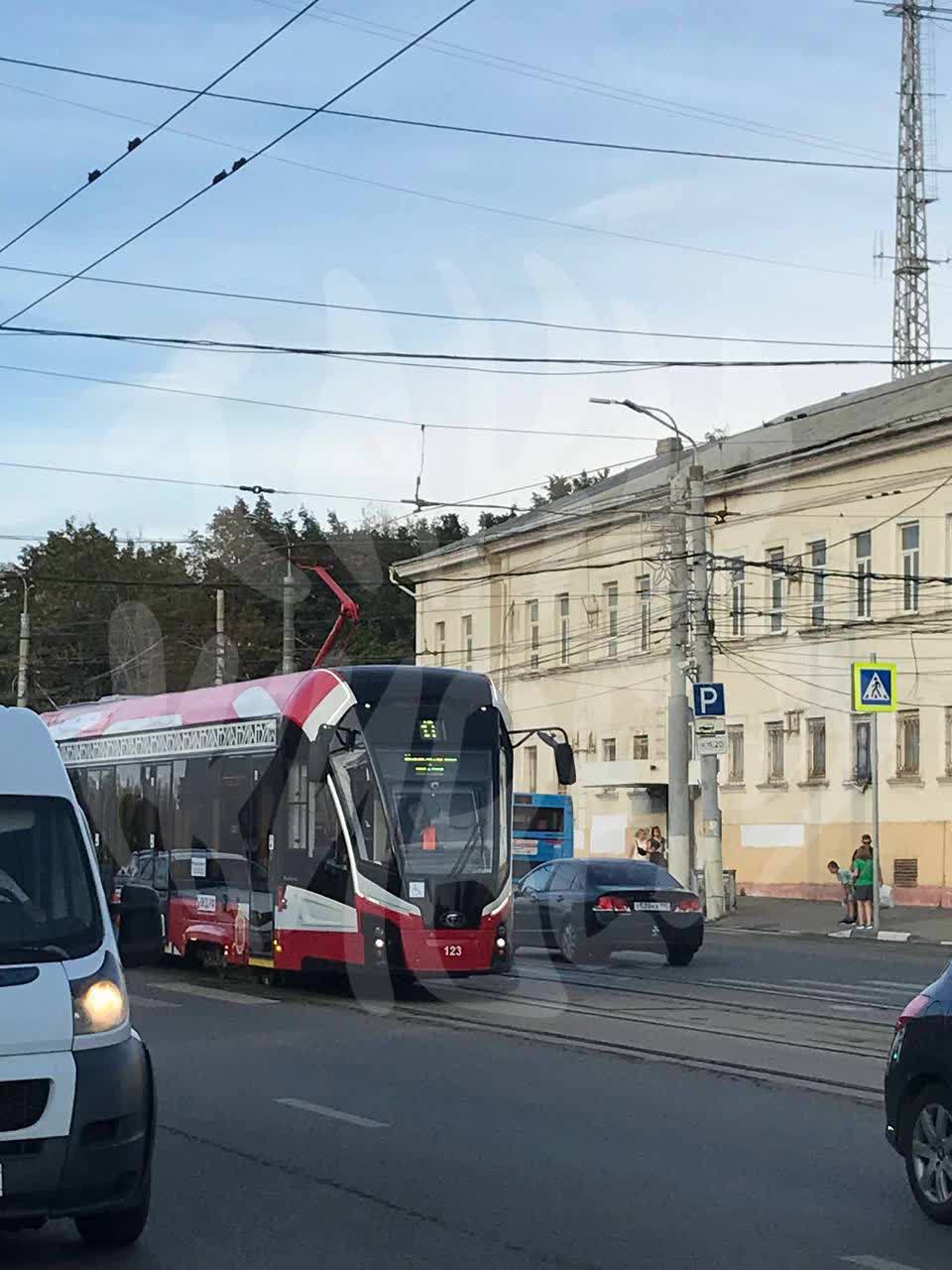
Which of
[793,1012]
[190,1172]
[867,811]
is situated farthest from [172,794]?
[867,811]

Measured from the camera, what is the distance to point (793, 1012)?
18.8 meters

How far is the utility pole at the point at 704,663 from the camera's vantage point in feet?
117

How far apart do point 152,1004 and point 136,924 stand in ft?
38.2

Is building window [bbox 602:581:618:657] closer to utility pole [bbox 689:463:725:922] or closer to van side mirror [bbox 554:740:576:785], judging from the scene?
utility pole [bbox 689:463:725:922]

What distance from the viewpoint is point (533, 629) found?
60.2 metres

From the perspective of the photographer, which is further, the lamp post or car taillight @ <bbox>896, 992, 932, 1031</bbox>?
the lamp post

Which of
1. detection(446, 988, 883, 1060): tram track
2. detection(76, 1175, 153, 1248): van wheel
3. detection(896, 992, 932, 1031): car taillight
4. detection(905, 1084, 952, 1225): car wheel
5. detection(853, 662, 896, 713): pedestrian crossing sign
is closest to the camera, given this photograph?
detection(76, 1175, 153, 1248): van wheel

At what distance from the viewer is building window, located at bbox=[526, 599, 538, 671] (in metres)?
60.0

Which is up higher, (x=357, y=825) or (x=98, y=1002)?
(x=357, y=825)

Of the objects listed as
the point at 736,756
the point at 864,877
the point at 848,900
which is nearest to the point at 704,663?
the point at 864,877

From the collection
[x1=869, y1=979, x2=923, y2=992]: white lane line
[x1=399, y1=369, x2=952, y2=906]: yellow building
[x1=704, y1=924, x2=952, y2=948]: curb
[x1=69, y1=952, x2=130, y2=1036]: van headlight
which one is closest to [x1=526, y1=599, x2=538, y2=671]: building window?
[x1=399, y1=369, x2=952, y2=906]: yellow building

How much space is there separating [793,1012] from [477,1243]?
1114 cm

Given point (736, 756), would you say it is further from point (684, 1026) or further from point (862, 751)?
point (684, 1026)

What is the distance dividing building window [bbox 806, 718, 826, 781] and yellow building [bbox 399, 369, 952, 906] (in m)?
0.07
